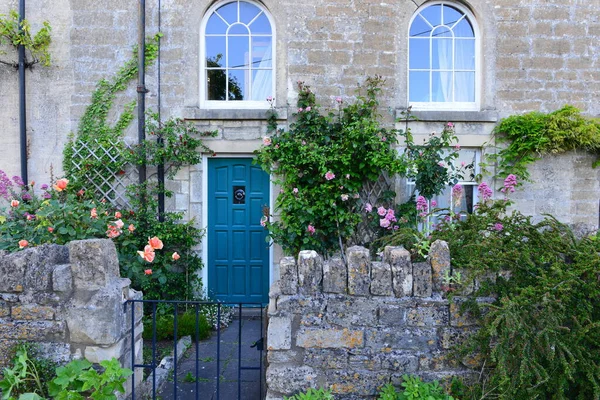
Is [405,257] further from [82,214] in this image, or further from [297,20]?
[297,20]

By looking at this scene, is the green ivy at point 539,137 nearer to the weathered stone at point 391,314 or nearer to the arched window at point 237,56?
the arched window at point 237,56

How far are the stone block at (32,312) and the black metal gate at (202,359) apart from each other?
1.62 feet

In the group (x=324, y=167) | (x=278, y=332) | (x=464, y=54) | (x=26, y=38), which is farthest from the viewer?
(x=464, y=54)

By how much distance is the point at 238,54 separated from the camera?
251 inches

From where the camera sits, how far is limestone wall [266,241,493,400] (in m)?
2.72

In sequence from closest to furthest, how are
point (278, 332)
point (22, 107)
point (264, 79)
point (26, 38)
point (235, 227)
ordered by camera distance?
1. point (278, 332)
2. point (26, 38)
3. point (22, 107)
4. point (235, 227)
5. point (264, 79)

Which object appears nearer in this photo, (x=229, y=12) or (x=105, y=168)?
(x=105, y=168)

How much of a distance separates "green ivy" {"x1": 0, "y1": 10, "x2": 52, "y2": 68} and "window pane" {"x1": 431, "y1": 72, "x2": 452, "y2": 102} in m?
5.77

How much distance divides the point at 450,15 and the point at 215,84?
381 cm

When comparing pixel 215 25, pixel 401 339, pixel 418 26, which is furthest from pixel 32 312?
pixel 418 26

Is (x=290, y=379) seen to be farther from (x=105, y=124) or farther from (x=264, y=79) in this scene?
(x=105, y=124)

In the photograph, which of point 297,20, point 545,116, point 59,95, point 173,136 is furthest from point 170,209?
point 545,116

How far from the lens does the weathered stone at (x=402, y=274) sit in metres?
2.72

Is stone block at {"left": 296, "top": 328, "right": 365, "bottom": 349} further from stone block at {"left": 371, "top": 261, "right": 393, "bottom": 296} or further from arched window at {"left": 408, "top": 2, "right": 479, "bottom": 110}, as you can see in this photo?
arched window at {"left": 408, "top": 2, "right": 479, "bottom": 110}
